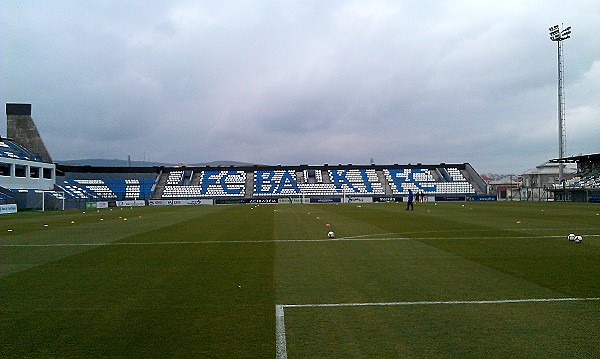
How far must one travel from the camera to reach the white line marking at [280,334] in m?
4.79

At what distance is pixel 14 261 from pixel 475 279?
1102cm

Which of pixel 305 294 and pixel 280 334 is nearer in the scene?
pixel 280 334

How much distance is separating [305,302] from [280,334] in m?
1.60

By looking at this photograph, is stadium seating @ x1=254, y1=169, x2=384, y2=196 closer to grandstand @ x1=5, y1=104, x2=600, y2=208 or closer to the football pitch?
grandstand @ x1=5, y1=104, x2=600, y2=208

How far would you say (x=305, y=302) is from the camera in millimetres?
6965

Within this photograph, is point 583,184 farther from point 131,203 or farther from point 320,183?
point 131,203

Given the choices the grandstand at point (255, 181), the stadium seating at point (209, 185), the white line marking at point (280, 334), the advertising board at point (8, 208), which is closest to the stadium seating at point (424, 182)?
the grandstand at point (255, 181)

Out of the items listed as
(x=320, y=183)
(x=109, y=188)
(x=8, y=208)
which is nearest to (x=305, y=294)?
(x=8, y=208)

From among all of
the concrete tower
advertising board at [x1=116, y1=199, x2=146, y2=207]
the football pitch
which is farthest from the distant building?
the concrete tower

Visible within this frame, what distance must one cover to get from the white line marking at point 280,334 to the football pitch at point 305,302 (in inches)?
1.3

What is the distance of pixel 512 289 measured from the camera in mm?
7613

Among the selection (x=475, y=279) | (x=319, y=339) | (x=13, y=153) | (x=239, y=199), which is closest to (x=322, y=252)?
(x=475, y=279)

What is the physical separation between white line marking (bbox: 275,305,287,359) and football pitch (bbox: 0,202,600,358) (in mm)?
34

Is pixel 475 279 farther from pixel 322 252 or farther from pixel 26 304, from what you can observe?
pixel 26 304
